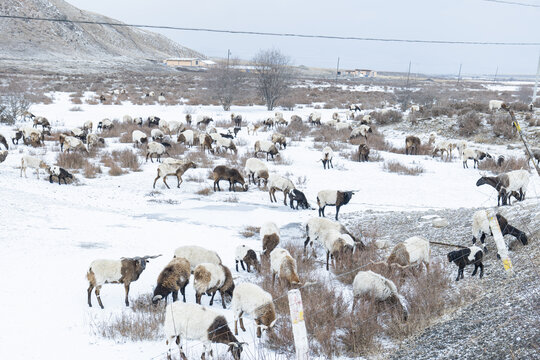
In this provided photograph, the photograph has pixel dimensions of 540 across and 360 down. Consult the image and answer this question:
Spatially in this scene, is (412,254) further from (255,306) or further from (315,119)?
(315,119)

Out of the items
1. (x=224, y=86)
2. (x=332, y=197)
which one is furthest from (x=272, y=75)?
(x=332, y=197)

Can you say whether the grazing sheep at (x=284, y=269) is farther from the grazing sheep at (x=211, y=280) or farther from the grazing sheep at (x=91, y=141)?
the grazing sheep at (x=91, y=141)

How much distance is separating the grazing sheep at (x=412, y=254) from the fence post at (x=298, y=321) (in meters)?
3.73

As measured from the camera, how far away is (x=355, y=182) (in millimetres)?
15547

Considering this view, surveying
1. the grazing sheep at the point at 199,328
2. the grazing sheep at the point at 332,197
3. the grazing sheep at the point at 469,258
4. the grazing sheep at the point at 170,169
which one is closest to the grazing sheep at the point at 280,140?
the grazing sheep at the point at 170,169

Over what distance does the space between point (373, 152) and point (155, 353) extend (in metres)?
17.5

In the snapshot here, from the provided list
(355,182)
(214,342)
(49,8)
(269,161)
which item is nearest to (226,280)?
(214,342)

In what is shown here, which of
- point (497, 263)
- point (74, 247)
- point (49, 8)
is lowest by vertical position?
point (74, 247)

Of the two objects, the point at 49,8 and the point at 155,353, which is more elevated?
the point at 49,8

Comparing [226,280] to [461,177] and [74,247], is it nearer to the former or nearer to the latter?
[74,247]

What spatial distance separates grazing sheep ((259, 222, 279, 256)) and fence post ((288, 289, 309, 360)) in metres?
4.51

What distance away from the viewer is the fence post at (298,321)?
11.8 ft

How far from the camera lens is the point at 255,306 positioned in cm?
544

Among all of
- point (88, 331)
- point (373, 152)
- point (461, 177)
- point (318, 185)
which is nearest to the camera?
point (88, 331)
